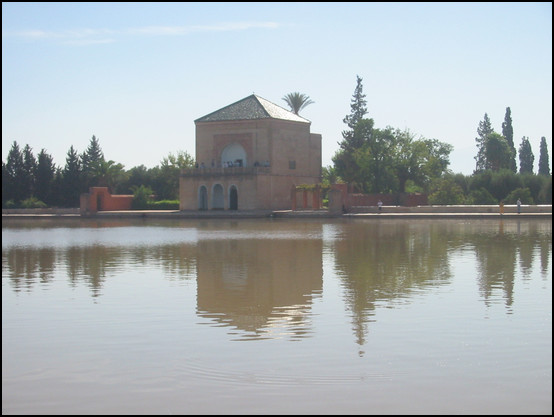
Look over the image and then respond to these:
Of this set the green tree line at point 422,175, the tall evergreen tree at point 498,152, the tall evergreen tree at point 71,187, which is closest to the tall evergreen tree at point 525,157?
the tall evergreen tree at point 498,152

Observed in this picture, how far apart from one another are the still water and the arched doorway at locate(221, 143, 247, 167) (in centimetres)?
3418

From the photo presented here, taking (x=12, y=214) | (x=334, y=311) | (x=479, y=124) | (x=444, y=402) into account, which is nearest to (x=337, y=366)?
(x=444, y=402)

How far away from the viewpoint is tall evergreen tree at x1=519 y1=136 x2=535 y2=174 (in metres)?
70.3

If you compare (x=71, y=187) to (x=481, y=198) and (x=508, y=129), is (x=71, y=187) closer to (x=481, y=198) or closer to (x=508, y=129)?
(x=481, y=198)

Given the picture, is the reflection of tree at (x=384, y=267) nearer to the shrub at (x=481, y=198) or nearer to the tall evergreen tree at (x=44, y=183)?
the shrub at (x=481, y=198)

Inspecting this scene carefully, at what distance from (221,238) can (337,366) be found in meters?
18.2

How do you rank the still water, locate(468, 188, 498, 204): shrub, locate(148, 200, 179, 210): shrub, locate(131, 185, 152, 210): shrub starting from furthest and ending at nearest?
locate(131, 185, 152, 210): shrub
locate(148, 200, 179, 210): shrub
locate(468, 188, 498, 204): shrub
the still water

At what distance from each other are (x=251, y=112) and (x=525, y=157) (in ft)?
107

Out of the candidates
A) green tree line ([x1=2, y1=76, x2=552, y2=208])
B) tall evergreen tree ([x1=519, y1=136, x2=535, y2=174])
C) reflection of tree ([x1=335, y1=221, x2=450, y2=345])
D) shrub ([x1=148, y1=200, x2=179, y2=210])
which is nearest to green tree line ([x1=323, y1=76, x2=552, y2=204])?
green tree line ([x1=2, y1=76, x2=552, y2=208])

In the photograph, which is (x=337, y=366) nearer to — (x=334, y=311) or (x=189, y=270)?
(x=334, y=311)

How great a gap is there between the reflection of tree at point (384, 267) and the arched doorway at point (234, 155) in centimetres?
2571

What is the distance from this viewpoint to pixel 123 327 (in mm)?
8656

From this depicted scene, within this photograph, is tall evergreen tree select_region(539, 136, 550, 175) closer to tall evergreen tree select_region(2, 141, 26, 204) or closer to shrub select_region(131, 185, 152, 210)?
shrub select_region(131, 185, 152, 210)

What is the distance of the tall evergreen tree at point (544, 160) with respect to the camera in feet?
240
